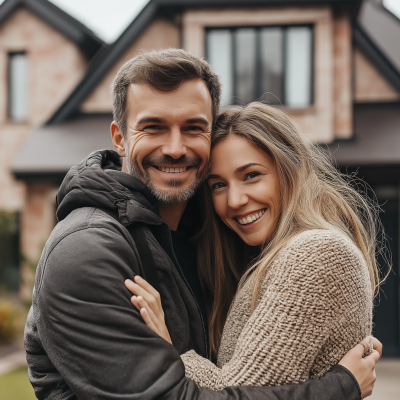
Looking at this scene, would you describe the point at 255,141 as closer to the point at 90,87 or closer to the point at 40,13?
the point at 90,87

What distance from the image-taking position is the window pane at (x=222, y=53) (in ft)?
30.4

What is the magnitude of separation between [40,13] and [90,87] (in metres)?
2.61

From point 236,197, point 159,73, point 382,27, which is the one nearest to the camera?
point 159,73

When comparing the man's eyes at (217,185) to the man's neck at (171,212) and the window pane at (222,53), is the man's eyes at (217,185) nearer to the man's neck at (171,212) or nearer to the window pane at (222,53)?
the man's neck at (171,212)

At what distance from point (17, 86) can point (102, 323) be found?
35.4ft

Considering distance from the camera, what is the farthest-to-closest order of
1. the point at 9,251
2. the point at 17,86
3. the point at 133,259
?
1. the point at 17,86
2. the point at 9,251
3. the point at 133,259

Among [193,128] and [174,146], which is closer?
[174,146]

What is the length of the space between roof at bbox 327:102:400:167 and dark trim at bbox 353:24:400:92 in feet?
1.67

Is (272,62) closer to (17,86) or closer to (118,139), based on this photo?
(17,86)

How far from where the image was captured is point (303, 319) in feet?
6.47

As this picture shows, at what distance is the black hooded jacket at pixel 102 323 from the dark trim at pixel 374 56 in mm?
8485

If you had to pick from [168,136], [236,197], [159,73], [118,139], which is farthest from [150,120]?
[236,197]

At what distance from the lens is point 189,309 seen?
7.92 feet

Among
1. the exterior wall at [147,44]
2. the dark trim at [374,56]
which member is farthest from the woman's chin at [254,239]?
the dark trim at [374,56]
